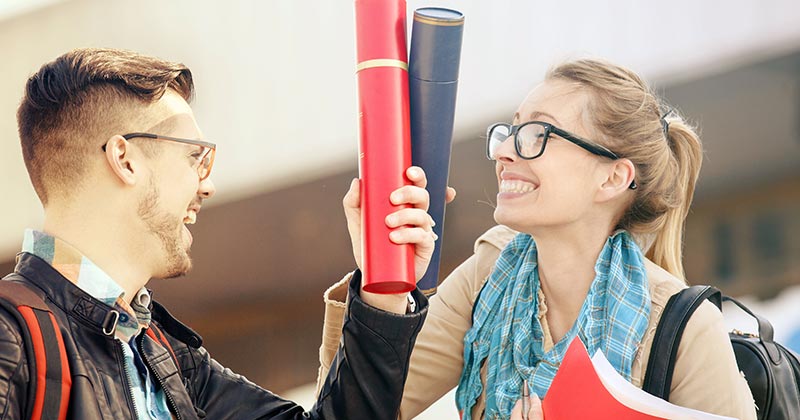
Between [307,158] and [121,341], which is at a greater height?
[121,341]

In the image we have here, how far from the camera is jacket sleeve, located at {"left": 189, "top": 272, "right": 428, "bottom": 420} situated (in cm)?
181

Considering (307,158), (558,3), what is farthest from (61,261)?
(558,3)

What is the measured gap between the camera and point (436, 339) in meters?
2.26

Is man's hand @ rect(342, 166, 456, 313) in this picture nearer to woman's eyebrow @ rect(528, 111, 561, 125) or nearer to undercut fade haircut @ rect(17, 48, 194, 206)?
undercut fade haircut @ rect(17, 48, 194, 206)

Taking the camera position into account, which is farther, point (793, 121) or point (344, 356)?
point (793, 121)

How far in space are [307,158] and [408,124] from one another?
145 inches

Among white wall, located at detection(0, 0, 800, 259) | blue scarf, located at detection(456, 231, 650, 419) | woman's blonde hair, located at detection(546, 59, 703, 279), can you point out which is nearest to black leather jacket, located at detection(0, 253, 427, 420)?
blue scarf, located at detection(456, 231, 650, 419)

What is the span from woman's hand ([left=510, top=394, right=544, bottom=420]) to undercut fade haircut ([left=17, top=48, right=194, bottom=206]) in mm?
926

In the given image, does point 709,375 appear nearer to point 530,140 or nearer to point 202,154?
point 530,140

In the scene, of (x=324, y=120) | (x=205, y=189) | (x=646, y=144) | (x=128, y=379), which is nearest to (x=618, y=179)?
(x=646, y=144)

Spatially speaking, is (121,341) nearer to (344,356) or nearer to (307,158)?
(344,356)

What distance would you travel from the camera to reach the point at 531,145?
87.0 inches

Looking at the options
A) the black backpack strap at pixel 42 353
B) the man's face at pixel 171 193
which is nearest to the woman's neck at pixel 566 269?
the man's face at pixel 171 193

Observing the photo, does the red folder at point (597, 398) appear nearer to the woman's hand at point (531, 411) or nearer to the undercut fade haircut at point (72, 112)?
the woman's hand at point (531, 411)
